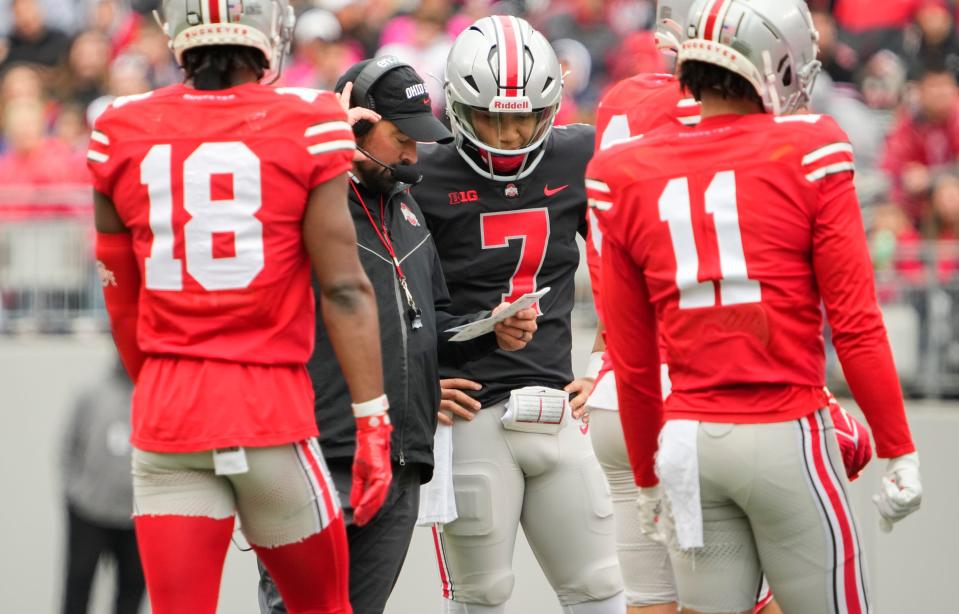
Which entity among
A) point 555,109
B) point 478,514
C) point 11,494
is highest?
point 555,109

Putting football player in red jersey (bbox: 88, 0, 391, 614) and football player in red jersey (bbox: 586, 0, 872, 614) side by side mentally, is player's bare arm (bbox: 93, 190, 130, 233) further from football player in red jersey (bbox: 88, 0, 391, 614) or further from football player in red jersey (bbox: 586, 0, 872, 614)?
football player in red jersey (bbox: 586, 0, 872, 614)

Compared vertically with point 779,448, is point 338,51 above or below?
above

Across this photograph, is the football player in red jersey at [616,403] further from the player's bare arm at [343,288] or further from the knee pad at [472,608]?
the player's bare arm at [343,288]

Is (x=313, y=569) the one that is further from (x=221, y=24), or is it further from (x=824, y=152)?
(x=824, y=152)

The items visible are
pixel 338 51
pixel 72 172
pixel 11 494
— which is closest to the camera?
pixel 11 494

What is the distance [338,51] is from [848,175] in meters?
8.39

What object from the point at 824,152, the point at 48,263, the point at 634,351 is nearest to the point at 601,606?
the point at 634,351

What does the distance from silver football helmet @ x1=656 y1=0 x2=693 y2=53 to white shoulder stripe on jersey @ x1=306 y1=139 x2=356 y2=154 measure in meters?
1.18

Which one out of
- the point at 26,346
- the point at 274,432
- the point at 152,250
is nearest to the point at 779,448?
the point at 274,432

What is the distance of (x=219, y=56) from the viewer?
11.9ft

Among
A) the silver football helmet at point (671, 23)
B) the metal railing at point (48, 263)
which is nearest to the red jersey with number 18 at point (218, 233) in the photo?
the silver football helmet at point (671, 23)

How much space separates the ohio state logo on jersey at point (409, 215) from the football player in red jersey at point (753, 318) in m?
1.02

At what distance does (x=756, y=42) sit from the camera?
3.47m

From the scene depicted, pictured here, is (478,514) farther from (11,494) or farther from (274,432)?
(11,494)
